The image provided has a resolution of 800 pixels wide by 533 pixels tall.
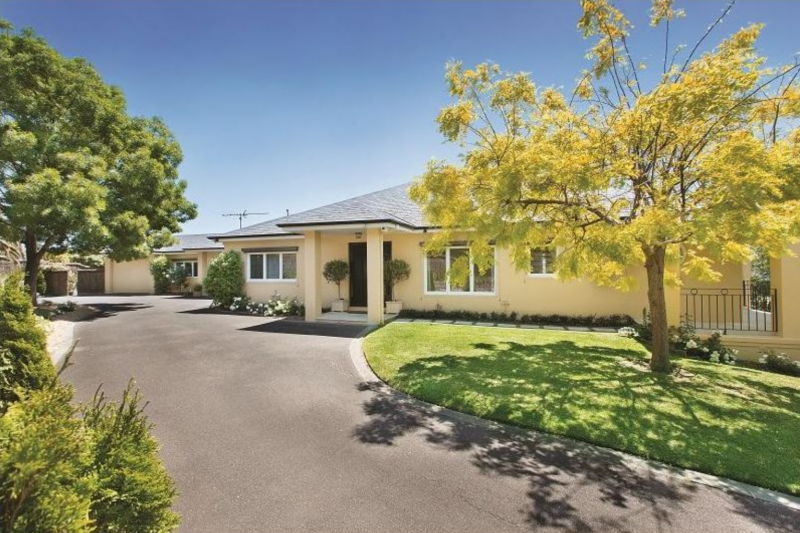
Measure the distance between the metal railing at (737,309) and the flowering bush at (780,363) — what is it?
3.60 ft

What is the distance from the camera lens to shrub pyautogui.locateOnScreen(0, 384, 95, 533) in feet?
6.54

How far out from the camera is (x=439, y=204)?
29.1 ft

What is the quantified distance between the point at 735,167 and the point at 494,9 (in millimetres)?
6103

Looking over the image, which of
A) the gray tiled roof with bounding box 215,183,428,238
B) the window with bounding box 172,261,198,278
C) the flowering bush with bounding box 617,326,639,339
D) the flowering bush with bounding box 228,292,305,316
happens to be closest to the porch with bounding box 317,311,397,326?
the flowering bush with bounding box 228,292,305,316

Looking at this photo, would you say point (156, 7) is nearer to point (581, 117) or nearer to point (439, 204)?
point (439, 204)

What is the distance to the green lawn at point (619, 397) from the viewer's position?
494cm

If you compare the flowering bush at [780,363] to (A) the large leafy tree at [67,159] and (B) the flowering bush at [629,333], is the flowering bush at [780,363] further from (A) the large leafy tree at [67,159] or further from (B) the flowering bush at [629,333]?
(A) the large leafy tree at [67,159]

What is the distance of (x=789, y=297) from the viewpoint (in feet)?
33.3

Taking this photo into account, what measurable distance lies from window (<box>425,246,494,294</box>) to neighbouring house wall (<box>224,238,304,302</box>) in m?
6.76

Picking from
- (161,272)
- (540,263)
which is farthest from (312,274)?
(161,272)

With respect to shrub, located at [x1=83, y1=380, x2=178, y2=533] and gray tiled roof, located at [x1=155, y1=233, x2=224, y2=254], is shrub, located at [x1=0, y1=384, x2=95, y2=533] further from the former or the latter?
gray tiled roof, located at [x1=155, y1=233, x2=224, y2=254]

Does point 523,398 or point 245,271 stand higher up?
point 245,271

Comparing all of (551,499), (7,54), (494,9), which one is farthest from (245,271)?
(551,499)

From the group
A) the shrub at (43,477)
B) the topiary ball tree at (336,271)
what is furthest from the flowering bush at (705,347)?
the shrub at (43,477)
